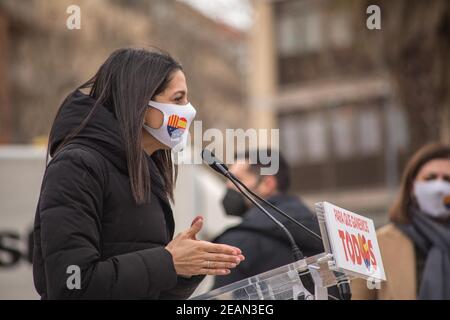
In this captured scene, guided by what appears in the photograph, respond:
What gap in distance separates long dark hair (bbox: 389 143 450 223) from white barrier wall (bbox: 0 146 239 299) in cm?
376

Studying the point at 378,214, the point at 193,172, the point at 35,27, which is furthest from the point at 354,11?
the point at 378,214

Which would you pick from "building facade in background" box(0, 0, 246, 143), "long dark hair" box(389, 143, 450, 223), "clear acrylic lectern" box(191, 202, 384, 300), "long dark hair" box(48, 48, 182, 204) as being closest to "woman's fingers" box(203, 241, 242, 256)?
"clear acrylic lectern" box(191, 202, 384, 300)

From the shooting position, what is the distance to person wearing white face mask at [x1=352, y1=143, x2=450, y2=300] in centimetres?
491

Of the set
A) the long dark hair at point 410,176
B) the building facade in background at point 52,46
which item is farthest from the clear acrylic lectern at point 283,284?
the building facade in background at point 52,46

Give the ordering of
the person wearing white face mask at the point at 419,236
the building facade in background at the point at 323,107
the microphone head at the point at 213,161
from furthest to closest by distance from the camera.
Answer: the building facade in background at the point at 323,107 < the person wearing white face mask at the point at 419,236 < the microphone head at the point at 213,161

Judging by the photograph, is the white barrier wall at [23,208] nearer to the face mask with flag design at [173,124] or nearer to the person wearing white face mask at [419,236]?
the person wearing white face mask at [419,236]

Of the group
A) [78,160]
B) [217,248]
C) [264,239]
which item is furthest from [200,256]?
[264,239]

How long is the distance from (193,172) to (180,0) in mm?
18769

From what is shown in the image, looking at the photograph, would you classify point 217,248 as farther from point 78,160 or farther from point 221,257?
point 78,160

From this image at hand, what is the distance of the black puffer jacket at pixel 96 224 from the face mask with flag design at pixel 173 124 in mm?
112

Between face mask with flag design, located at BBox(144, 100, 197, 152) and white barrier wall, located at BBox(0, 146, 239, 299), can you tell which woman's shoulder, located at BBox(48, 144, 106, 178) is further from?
white barrier wall, located at BBox(0, 146, 239, 299)

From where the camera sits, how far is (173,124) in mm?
3176

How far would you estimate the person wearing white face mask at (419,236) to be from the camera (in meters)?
4.91

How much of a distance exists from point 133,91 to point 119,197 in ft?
1.14
